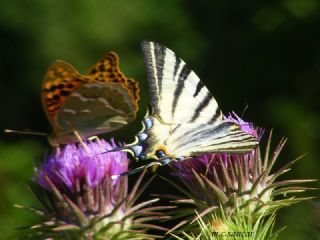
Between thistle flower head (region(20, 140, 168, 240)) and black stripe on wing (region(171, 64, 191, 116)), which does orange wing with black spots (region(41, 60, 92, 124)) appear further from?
black stripe on wing (region(171, 64, 191, 116))

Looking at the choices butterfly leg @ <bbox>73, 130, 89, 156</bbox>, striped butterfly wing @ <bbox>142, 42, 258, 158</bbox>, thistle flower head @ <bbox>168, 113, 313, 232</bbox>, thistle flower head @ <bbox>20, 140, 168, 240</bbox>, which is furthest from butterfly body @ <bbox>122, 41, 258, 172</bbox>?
butterfly leg @ <bbox>73, 130, 89, 156</bbox>

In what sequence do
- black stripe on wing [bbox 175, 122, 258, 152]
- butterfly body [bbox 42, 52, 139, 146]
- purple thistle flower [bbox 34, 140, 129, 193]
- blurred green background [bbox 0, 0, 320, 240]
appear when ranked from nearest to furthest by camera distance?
1. black stripe on wing [bbox 175, 122, 258, 152]
2. purple thistle flower [bbox 34, 140, 129, 193]
3. butterfly body [bbox 42, 52, 139, 146]
4. blurred green background [bbox 0, 0, 320, 240]

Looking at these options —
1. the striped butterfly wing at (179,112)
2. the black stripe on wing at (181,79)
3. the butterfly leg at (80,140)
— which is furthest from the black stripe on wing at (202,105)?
the butterfly leg at (80,140)

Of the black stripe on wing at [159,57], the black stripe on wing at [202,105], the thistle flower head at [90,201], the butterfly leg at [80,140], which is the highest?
the black stripe on wing at [159,57]

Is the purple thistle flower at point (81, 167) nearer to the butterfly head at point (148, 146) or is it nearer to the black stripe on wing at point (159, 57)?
the butterfly head at point (148, 146)

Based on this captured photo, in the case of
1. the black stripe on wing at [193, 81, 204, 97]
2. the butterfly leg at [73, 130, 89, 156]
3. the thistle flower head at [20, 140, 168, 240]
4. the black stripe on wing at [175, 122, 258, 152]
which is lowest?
the thistle flower head at [20, 140, 168, 240]

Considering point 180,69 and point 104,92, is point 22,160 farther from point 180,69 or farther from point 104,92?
point 180,69

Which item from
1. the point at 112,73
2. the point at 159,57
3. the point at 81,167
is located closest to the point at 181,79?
the point at 159,57
